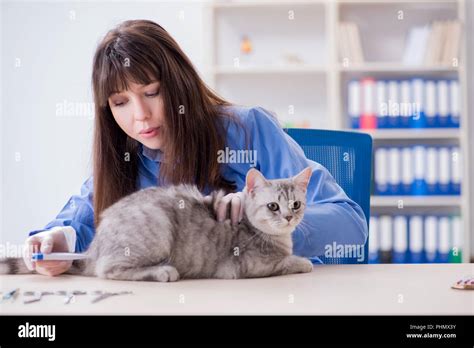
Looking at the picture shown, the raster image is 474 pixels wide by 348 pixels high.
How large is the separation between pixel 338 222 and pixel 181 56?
1.69ft

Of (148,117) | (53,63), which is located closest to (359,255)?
(148,117)

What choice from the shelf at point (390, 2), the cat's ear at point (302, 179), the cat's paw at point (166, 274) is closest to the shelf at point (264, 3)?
the shelf at point (390, 2)

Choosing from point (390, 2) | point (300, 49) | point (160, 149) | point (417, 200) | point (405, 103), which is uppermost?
point (390, 2)

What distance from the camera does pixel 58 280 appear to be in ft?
3.81

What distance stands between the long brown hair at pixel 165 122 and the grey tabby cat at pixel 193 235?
16 cm

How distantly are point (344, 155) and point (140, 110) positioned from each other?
26.7 inches

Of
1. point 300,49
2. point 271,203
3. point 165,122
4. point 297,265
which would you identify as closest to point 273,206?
point 271,203

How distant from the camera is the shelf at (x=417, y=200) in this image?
346cm

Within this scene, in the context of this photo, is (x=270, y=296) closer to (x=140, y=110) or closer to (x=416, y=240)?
(x=140, y=110)

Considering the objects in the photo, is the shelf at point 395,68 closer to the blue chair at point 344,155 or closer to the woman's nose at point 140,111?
the blue chair at point 344,155

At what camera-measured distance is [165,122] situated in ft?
4.30

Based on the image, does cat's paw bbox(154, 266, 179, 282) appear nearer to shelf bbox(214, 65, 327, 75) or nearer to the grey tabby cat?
the grey tabby cat

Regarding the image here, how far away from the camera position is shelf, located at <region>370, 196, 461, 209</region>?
11.4ft
